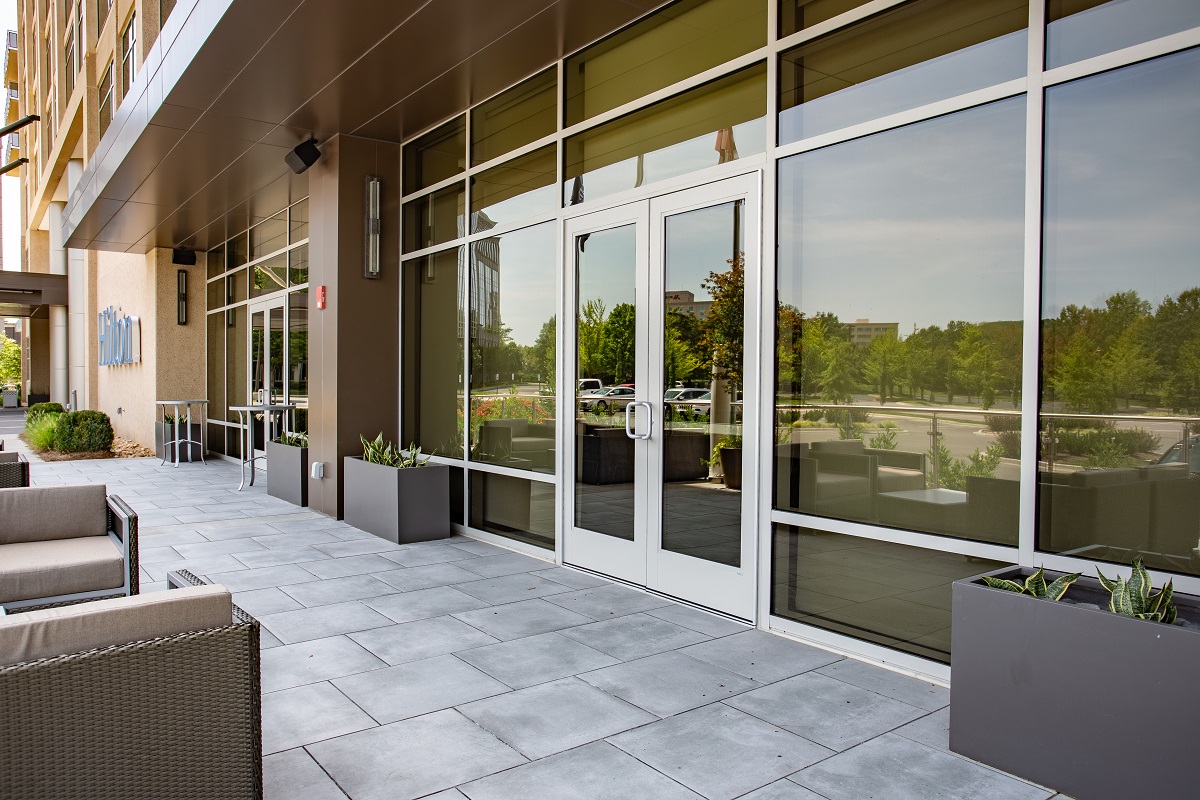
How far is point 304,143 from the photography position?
7527mm

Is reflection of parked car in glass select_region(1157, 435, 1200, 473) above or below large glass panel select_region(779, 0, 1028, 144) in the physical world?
below

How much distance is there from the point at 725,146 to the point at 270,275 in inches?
318

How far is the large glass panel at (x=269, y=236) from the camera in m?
10.4

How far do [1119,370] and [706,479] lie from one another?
2.13 metres

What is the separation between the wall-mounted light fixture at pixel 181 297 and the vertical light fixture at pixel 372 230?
7489 millimetres

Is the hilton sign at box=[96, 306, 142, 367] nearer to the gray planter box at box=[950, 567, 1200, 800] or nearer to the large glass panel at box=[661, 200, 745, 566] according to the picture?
the large glass panel at box=[661, 200, 745, 566]

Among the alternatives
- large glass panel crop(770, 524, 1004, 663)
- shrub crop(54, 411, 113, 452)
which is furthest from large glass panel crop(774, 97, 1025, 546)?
shrub crop(54, 411, 113, 452)

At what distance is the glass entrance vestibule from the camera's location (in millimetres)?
2984

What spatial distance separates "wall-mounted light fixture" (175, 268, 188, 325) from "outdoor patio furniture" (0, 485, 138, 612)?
1023 centimetres

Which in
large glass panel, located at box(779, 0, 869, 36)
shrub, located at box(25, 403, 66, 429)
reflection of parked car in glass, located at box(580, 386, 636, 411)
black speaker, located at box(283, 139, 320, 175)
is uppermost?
black speaker, located at box(283, 139, 320, 175)

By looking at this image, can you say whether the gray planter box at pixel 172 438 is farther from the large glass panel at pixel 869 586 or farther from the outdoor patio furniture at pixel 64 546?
the large glass panel at pixel 869 586

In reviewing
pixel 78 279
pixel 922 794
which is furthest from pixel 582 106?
pixel 78 279

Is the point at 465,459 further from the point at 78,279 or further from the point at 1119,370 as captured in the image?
the point at 78,279

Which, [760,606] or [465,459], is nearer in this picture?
[760,606]
